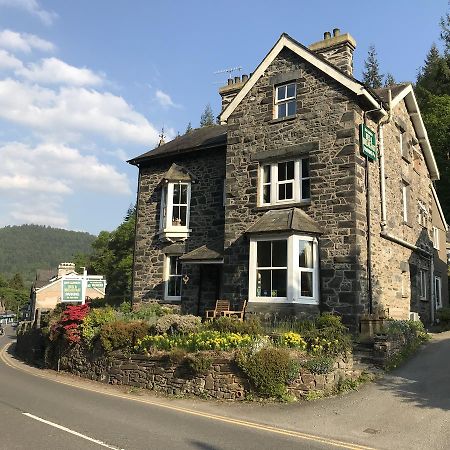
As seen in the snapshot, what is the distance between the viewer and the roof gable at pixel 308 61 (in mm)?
16656

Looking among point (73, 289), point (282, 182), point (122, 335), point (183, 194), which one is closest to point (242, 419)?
point (122, 335)

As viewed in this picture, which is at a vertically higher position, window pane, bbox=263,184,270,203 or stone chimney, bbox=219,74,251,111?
stone chimney, bbox=219,74,251,111

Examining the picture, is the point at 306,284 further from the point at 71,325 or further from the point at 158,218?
the point at 158,218

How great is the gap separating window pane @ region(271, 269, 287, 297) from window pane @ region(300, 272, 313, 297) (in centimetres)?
59

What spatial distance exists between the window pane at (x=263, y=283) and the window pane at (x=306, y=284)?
4.06 feet

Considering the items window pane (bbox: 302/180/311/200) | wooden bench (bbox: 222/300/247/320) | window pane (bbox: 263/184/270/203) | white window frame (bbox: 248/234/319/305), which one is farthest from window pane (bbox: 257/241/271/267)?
window pane (bbox: 302/180/311/200)

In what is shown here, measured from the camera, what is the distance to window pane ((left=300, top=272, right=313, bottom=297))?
16000 mm

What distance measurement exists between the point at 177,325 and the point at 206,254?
17.1 ft

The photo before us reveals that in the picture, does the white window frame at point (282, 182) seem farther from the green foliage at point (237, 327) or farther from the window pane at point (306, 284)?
the green foliage at point (237, 327)

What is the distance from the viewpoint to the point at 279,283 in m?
16.4

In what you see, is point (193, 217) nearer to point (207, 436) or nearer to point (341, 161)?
point (341, 161)

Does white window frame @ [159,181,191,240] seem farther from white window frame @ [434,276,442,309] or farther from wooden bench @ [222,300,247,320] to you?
white window frame @ [434,276,442,309]

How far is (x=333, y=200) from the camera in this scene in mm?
16484

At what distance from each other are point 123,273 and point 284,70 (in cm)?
3889
